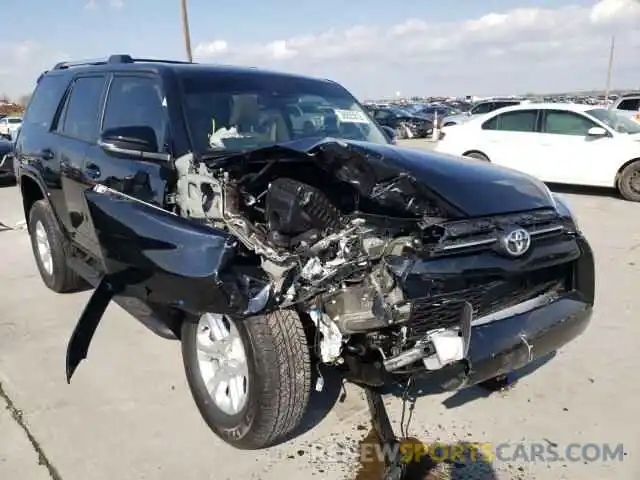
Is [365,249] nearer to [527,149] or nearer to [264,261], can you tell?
[264,261]

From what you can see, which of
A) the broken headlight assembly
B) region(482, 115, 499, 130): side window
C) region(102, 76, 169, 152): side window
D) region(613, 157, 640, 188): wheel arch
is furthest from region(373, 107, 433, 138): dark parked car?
the broken headlight assembly

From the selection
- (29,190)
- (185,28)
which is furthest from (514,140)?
(185,28)

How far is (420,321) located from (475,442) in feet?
2.98

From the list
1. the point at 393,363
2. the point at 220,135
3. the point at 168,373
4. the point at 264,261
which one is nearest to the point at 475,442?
the point at 393,363

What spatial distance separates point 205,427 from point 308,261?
1220 millimetres

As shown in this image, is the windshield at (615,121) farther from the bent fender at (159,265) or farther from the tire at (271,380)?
the bent fender at (159,265)

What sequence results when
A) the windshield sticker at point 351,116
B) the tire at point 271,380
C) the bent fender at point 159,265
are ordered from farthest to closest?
1. the windshield sticker at point 351,116
2. the tire at point 271,380
3. the bent fender at point 159,265

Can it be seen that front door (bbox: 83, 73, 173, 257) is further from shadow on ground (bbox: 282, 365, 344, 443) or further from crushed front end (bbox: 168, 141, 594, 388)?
shadow on ground (bbox: 282, 365, 344, 443)

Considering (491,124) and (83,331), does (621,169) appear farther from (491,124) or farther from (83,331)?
(83,331)

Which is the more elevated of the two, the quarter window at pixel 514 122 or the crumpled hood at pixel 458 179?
the crumpled hood at pixel 458 179

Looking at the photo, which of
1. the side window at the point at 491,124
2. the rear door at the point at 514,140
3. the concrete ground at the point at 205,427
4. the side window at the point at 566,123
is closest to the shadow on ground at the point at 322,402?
the concrete ground at the point at 205,427

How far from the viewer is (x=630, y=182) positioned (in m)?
9.46

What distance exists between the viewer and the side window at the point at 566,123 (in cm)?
982

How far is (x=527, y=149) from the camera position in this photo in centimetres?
1019
